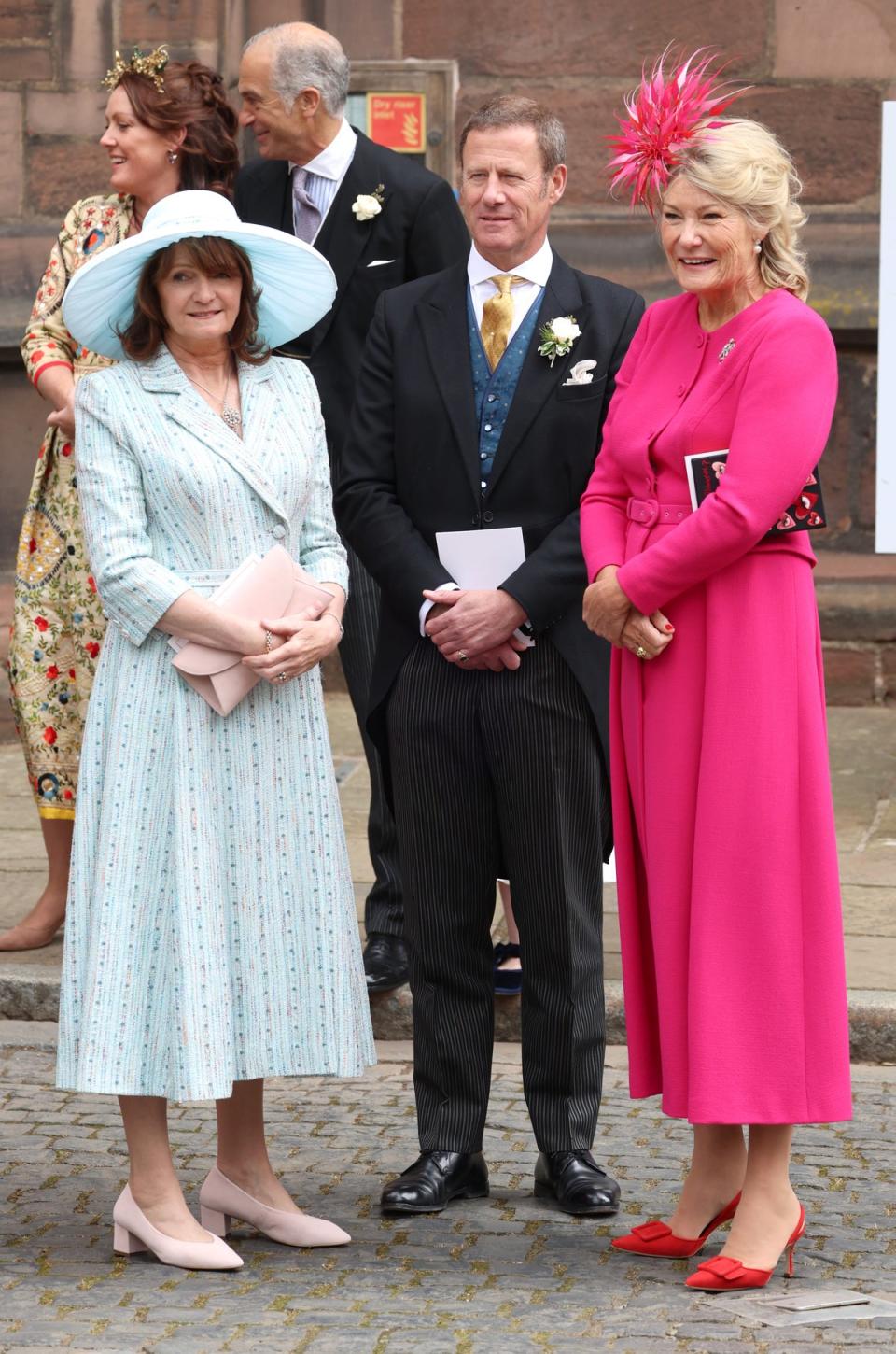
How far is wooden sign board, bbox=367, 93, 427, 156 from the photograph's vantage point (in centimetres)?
901

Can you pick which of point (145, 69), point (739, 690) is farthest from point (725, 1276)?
point (145, 69)

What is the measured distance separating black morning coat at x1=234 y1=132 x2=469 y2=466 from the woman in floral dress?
0.29 metres

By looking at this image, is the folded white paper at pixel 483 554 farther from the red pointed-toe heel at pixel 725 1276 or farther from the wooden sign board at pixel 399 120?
the wooden sign board at pixel 399 120

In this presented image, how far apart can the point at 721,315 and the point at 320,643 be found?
0.97 m

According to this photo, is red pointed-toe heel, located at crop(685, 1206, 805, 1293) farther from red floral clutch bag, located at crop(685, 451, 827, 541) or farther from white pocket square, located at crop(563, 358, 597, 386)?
white pocket square, located at crop(563, 358, 597, 386)

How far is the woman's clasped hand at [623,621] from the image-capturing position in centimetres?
429

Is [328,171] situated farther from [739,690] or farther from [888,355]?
[739,690]

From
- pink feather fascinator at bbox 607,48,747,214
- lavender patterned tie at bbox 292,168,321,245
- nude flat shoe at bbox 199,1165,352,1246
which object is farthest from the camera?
lavender patterned tie at bbox 292,168,321,245

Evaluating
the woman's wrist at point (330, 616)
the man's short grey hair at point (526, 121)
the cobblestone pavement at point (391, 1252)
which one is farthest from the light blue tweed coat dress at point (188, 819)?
the man's short grey hair at point (526, 121)

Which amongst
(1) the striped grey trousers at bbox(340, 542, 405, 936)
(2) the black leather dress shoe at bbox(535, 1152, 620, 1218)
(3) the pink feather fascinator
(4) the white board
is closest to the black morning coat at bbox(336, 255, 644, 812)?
(3) the pink feather fascinator

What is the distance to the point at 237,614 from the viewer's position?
14.3 ft

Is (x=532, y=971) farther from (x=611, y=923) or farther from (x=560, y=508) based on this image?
(x=611, y=923)

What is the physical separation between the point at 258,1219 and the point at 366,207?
2.58 m

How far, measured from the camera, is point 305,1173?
4973 mm
